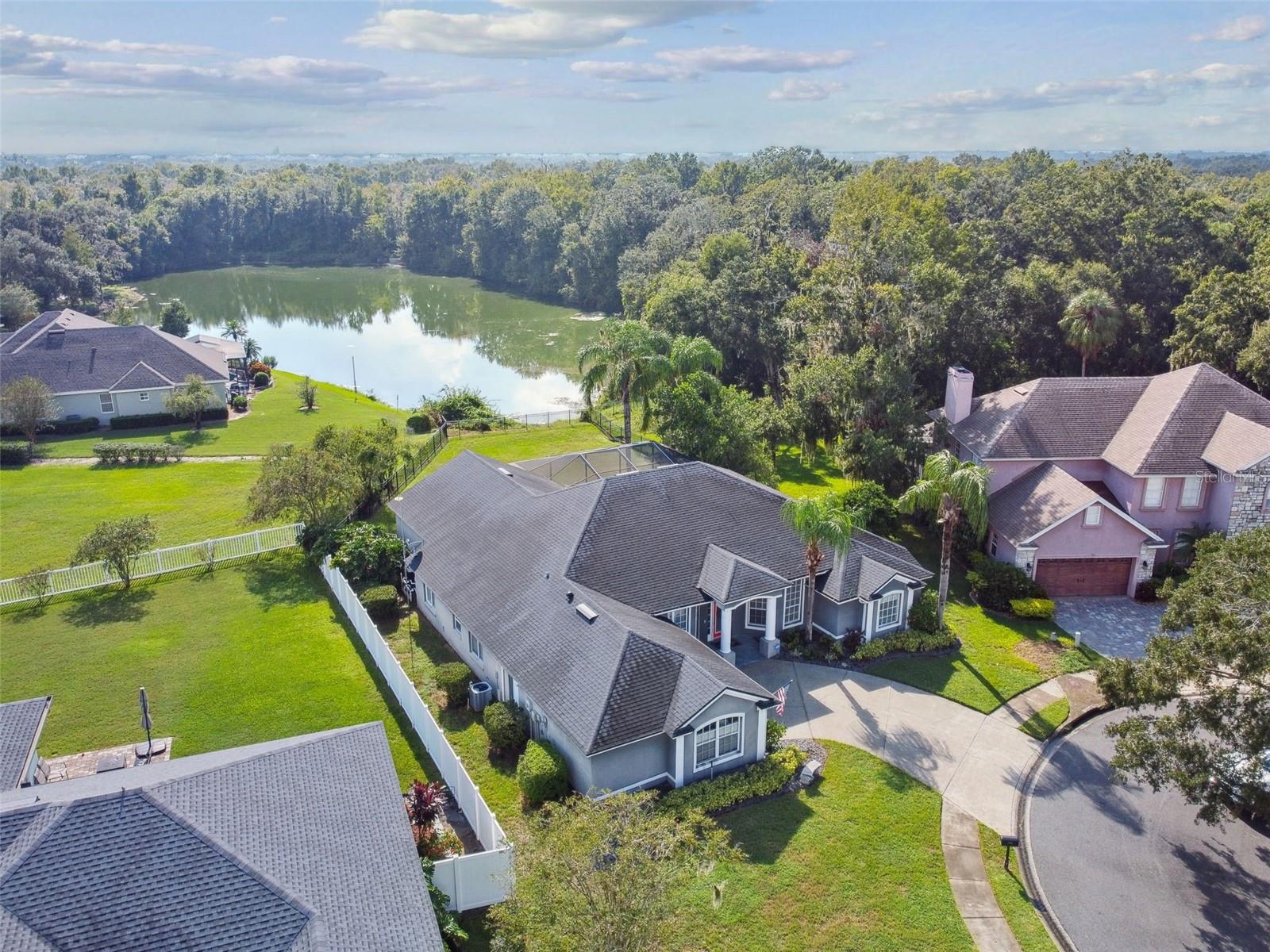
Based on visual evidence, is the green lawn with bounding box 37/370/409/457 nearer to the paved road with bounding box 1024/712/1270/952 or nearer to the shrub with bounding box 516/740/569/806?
the shrub with bounding box 516/740/569/806

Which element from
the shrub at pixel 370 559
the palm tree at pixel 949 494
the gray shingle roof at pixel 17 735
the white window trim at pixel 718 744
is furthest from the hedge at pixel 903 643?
the gray shingle roof at pixel 17 735

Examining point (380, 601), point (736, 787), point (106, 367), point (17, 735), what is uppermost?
point (106, 367)

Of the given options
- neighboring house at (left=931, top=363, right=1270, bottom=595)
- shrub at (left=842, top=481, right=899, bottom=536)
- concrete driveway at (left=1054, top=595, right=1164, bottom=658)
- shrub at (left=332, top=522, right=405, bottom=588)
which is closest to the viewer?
concrete driveway at (left=1054, top=595, right=1164, bottom=658)

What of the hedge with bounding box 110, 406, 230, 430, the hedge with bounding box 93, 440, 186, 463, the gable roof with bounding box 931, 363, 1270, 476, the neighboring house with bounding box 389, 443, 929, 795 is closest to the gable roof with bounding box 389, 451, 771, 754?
the neighboring house with bounding box 389, 443, 929, 795

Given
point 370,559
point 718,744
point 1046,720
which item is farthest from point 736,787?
point 370,559

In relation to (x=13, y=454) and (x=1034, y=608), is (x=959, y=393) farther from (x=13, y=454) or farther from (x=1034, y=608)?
(x=13, y=454)

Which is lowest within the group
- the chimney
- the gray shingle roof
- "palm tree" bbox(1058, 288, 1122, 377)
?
the gray shingle roof
